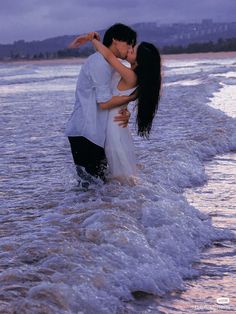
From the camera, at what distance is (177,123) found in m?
13.4

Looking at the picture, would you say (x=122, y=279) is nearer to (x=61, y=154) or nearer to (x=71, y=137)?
(x=71, y=137)

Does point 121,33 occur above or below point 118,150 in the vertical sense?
above

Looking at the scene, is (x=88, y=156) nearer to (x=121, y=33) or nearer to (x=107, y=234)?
(x=121, y=33)

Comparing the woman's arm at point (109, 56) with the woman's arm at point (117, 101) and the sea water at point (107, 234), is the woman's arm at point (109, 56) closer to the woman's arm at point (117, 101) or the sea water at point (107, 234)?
the woman's arm at point (117, 101)

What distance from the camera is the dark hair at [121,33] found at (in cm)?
575

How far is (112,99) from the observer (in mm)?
5812

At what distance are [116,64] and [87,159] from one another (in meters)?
0.99

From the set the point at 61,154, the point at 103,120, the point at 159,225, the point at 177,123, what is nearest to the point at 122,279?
the point at 159,225

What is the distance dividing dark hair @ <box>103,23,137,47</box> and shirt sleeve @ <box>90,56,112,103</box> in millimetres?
219

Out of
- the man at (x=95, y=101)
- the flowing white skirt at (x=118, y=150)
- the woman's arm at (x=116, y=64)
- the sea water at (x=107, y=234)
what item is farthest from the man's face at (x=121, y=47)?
the sea water at (x=107, y=234)

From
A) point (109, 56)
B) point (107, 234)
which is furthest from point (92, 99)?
point (107, 234)

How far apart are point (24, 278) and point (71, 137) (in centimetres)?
242

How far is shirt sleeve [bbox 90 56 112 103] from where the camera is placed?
5.73 meters

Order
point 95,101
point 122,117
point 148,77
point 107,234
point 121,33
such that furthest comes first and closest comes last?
1. point 122,117
2. point 95,101
3. point 121,33
4. point 148,77
5. point 107,234
